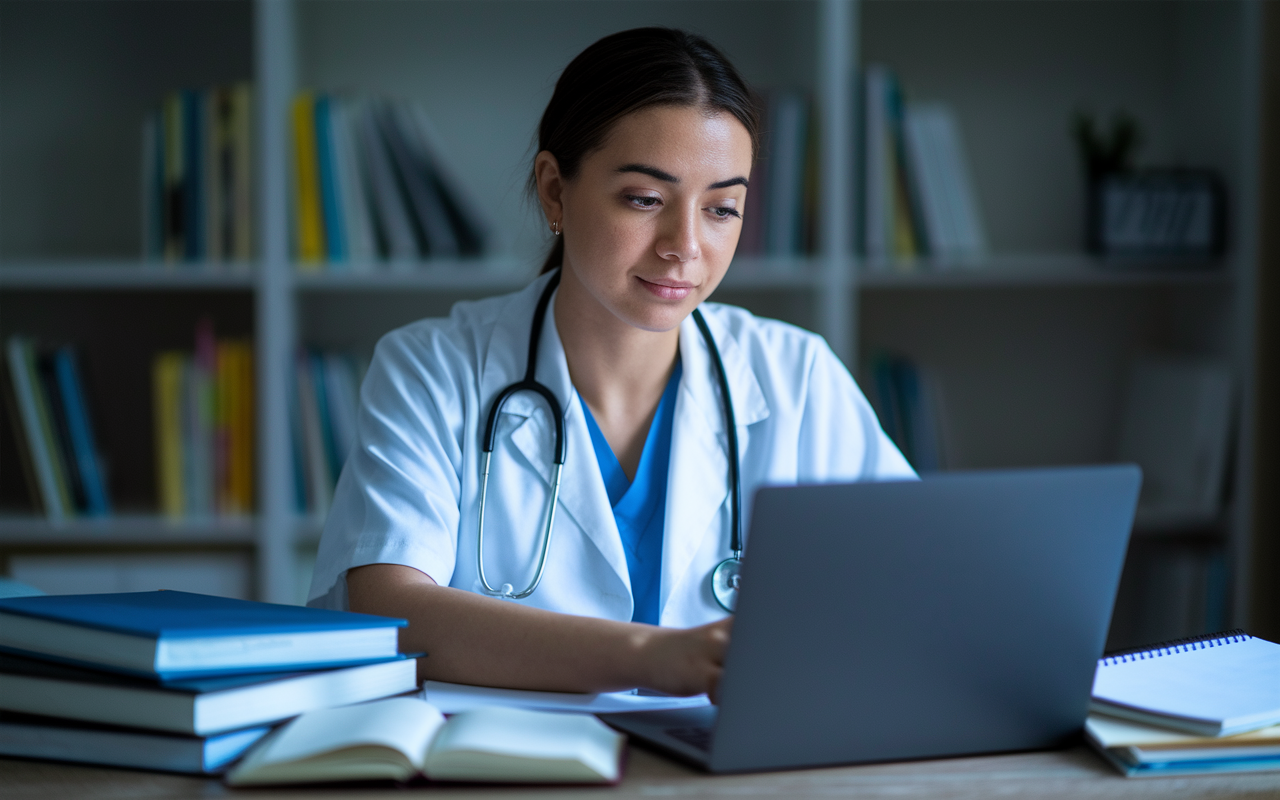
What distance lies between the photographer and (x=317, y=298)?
2.29 metres

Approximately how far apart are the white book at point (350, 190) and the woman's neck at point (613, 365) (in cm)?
84

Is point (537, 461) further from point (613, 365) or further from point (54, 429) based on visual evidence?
point (54, 429)

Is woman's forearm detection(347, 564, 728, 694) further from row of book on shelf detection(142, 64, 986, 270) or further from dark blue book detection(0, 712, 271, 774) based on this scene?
row of book on shelf detection(142, 64, 986, 270)

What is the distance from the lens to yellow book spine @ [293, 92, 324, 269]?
199cm

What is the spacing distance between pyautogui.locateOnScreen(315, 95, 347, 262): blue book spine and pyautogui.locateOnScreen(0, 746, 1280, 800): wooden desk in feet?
4.76

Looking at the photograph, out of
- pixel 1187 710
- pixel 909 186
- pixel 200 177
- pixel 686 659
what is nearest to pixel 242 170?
pixel 200 177

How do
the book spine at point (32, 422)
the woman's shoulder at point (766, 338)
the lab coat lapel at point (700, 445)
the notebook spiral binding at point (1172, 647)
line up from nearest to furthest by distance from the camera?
1. the notebook spiral binding at point (1172, 647)
2. the lab coat lapel at point (700, 445)
3. the woman's shoulder at point (766, 338)
4. the book spine at point (32, 422)

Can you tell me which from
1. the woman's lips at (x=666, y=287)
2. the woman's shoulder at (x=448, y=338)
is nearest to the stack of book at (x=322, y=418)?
the woman's shoulder at (x=448, y=338)

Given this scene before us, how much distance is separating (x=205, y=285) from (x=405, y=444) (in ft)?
3.55

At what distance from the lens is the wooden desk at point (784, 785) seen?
64cm

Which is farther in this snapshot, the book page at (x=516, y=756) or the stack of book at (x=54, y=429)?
the stack of book at (x=54, y=429)

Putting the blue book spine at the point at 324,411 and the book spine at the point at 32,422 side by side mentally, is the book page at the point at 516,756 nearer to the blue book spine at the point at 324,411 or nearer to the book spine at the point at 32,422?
Result: the blue book spine at the point at 324,411

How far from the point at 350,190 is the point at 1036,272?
140 cm

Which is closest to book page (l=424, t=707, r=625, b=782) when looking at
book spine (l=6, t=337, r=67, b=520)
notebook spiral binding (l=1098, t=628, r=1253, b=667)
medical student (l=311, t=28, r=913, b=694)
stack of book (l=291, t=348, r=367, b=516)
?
medical student (l=311, t=28, r=913, b=694)
